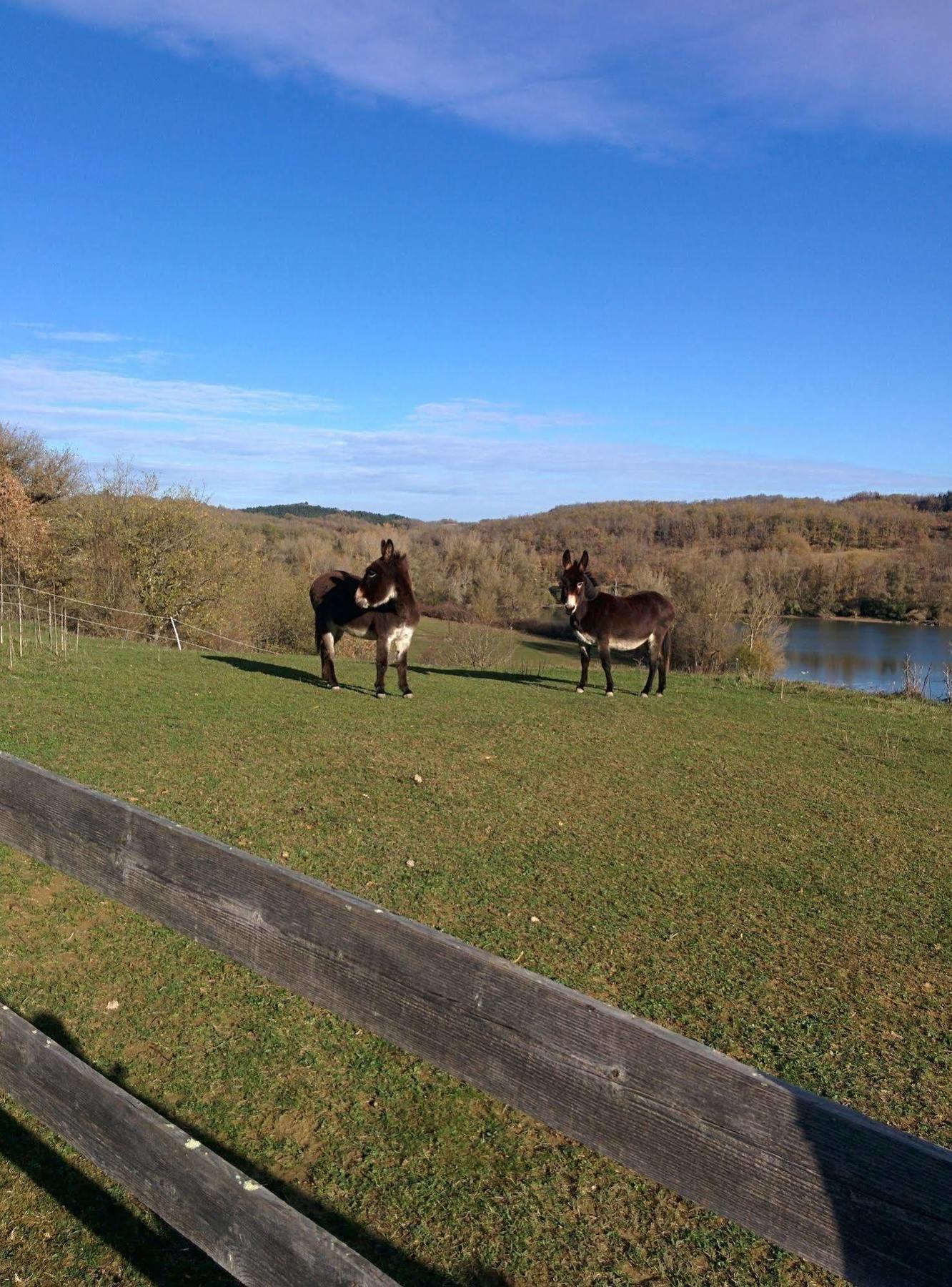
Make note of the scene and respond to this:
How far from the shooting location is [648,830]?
296 inches

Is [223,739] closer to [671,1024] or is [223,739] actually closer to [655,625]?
[671,1024]

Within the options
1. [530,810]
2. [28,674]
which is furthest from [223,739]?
[28,674]

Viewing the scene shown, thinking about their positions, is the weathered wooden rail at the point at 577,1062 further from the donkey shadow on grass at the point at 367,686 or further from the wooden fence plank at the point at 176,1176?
the donkey shadow on grass at the point at 367,686

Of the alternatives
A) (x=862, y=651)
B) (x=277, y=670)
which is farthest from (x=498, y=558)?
(x=277, y=670)

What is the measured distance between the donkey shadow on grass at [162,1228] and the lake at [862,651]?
31.5 metres

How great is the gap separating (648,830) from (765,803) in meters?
1.96

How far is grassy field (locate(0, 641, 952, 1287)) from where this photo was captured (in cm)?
302

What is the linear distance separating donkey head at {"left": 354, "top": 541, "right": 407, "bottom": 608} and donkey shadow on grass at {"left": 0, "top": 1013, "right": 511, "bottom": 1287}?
9.06m

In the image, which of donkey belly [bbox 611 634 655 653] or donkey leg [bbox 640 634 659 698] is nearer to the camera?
donkey belly [bbox 611 634 655 653]

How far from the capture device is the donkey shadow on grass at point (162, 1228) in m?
2.78

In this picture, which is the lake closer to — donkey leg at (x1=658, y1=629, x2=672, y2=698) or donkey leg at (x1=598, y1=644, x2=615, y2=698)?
donkey leg at (x1=658, y1=629, x2=672, y2=698)

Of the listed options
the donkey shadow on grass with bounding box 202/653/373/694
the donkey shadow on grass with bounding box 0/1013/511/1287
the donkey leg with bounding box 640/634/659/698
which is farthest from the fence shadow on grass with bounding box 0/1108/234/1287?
the donkey leg with bounding box 640/634/659/698

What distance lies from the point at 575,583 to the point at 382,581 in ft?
10.5

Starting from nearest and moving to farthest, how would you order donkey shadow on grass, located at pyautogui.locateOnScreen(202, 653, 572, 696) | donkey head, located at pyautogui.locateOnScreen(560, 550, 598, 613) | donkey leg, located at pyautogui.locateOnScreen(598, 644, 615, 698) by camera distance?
donkey head, located at pyautogui.locateOnScreen(560, 550, 598, 613) → donkey leg, located at pyautogui.locateOnScreen(598, 644, 615, 698) → donkey shadow on grass, located at pyautogui.locateOnScreen(202, 653, 572, 696)
